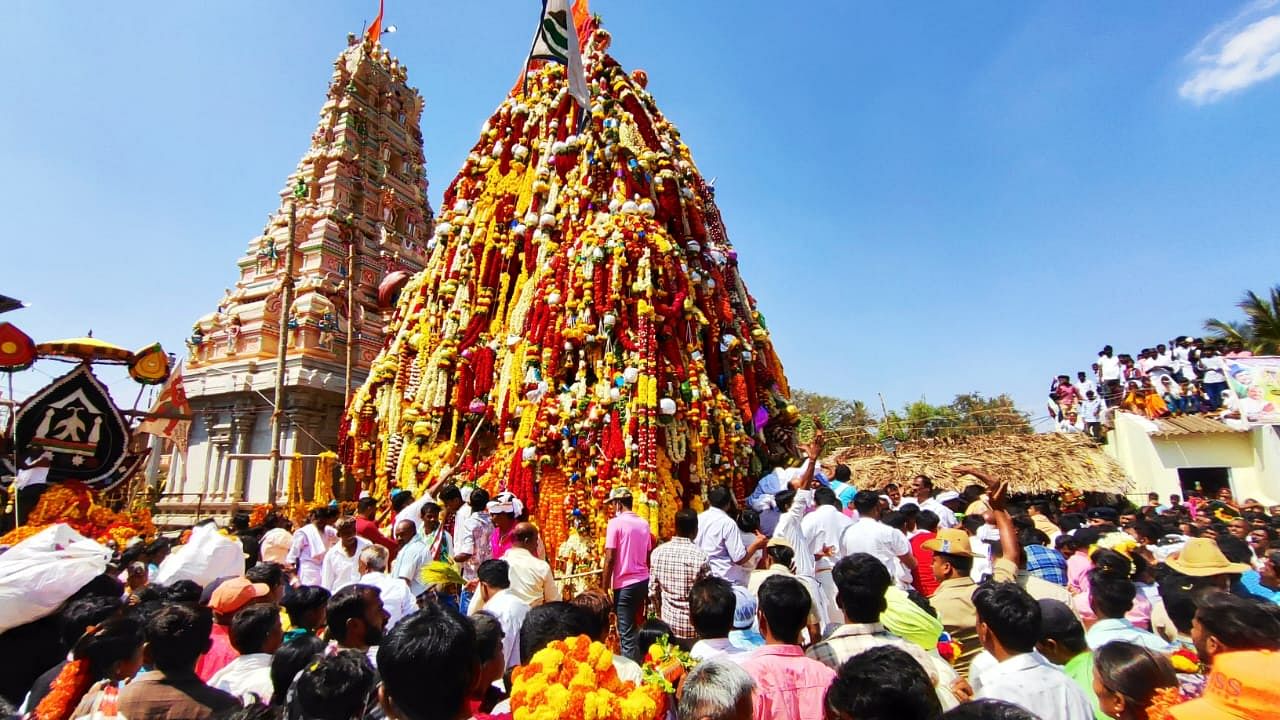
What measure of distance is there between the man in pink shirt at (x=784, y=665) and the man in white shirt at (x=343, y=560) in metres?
3.85

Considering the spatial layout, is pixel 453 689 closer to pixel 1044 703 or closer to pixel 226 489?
pixel 1044 703

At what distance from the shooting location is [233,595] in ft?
11.2

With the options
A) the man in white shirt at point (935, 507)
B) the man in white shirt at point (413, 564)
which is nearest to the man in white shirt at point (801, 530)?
the man in white shirt at point (935, 507)

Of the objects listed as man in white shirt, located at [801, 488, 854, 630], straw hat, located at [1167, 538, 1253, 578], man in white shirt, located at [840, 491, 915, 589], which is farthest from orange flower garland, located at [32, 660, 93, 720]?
straw hat, located at [1167, 538, 1253, 578]

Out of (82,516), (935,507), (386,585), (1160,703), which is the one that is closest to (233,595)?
(386,585)

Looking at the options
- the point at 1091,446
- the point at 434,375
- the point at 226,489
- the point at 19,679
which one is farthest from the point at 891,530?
the point at 226,489

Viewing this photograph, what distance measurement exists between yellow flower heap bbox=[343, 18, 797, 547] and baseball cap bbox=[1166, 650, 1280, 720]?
5.50m

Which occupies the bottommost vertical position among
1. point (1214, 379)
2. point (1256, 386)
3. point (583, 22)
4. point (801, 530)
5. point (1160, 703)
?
point (1160, 703)

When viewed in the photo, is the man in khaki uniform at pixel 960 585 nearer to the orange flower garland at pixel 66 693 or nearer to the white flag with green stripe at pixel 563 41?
the orange flower garland at pixel 66 693

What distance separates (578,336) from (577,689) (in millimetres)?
6564

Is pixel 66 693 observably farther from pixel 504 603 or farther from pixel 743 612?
pixel 743 612

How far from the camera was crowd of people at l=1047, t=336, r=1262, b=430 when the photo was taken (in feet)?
48.1

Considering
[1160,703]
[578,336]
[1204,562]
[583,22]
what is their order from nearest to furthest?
[1160,703] < [1204,562] < [578,336] < [583,22]

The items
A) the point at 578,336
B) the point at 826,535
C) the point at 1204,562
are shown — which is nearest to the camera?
the point at 1204,562
